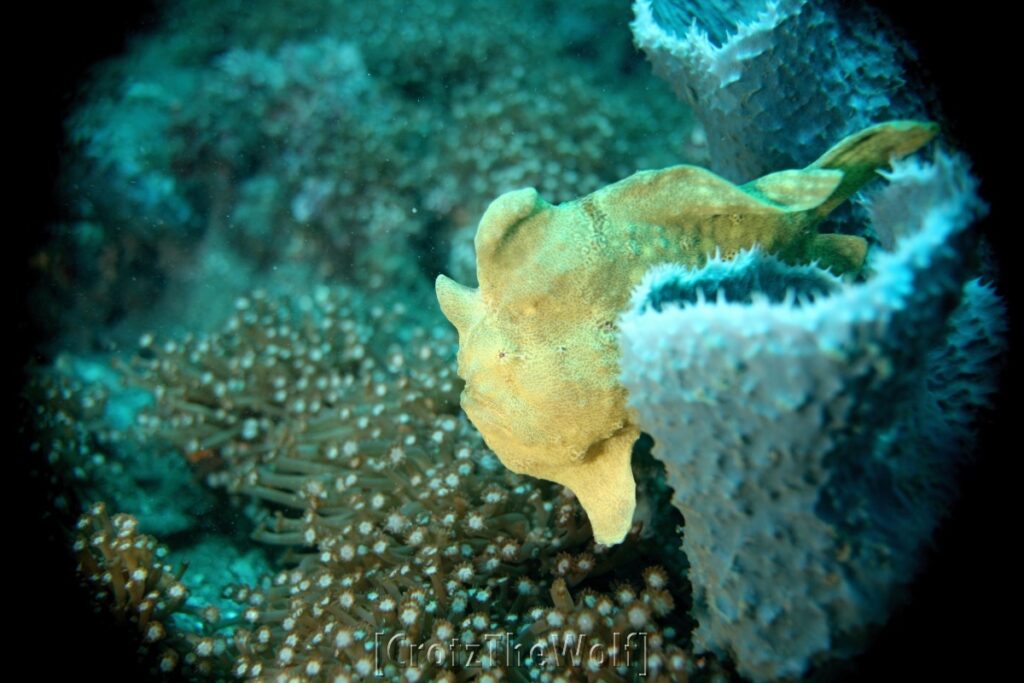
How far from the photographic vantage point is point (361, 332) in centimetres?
439

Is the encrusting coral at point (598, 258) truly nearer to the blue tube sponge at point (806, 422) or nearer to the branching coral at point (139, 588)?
the blue tube sponge at point (806, 422)

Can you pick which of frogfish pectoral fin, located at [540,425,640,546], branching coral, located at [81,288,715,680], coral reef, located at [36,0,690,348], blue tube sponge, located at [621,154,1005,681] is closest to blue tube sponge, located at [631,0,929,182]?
blue tube sponge, located at [621,154,1005,681]

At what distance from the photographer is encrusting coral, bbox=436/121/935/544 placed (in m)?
2.18

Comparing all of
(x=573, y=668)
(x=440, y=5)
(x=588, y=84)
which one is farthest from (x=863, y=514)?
(x=440, y=5)

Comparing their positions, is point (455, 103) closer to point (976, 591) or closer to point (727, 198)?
point (727, 198)

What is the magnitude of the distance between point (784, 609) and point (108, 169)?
16.9ft

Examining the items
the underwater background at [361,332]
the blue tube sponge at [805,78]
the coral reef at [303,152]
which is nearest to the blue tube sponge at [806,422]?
the underwater background at [361,332]

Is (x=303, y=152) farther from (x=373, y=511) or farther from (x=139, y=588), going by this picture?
(x=139, y=588)

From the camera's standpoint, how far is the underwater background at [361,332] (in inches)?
87.7

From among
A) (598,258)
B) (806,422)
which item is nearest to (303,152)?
(598,258)

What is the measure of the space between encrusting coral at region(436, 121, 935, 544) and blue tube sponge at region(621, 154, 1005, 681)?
291mm

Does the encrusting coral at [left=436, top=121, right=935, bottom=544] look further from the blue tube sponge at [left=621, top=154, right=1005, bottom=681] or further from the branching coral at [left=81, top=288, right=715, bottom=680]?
the branching coral at [left=81, top=288, right=715, bottom=680]

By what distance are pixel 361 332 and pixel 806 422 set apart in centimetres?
349

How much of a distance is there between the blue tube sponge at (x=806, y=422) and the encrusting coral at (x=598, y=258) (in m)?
0.29
